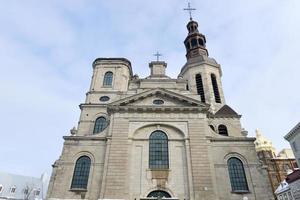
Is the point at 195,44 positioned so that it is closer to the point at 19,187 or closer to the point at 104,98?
the point at 104,98

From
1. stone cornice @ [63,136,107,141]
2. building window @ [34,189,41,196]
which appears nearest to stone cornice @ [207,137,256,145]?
stone cornice @ [63,136,107,141]

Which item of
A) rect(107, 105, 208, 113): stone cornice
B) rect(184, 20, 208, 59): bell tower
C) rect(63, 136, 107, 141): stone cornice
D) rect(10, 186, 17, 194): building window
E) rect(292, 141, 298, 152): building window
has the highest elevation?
rect(184, 20, 208, 59): bell tower

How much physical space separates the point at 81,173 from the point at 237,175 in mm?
13105

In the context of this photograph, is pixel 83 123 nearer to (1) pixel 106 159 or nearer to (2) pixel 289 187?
(1) pixel 106 159

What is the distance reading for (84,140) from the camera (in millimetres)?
22203

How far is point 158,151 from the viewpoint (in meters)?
21.5

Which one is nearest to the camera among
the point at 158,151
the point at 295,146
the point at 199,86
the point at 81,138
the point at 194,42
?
the point at 158,151

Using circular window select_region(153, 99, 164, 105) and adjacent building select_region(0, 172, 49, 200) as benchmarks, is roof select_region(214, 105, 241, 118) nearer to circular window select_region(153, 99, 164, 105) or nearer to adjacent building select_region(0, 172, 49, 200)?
circular window select_region(153, 99, 164, 105)

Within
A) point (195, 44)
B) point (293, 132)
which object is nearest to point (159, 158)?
point (293, 132)

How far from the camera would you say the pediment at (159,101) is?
76.1 ft

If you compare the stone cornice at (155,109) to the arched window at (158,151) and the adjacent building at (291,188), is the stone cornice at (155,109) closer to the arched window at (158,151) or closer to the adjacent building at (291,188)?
the arched window at (158,151)

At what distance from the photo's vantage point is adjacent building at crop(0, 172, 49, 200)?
46.6 metres

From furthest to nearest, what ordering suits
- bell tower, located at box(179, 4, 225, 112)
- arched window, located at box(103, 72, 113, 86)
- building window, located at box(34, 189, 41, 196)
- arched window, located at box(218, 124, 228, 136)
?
building window, located at box(34, 189, 41, 196) → bell tower, located at box(179, 4, 225, 112) → arched window, located at box(103, 72, 113, 86) → arched window, located at box(218, 124, 228, 136)

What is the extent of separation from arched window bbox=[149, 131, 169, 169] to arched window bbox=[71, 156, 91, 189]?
5426mm
